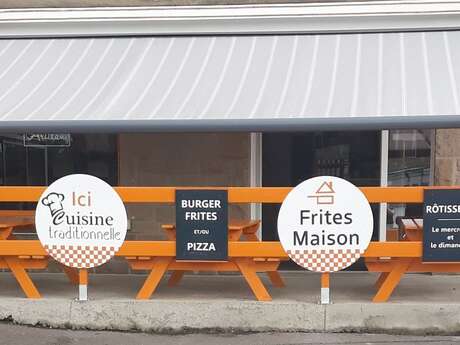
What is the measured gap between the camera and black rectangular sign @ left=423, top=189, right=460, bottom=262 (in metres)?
4.51

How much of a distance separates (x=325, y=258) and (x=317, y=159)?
2.30 metres

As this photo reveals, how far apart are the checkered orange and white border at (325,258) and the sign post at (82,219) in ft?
5.23

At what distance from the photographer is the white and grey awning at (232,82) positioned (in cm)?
480

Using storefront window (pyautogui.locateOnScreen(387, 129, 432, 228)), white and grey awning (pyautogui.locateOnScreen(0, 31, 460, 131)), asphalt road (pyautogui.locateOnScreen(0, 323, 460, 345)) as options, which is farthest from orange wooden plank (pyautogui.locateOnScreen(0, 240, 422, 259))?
storefront window (pyautogui.locateOnScreen(387, 129, 432, 228))

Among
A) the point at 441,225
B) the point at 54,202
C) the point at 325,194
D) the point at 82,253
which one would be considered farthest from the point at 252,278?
the point at 54,202

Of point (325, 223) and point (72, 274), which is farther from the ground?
point (325, 223)

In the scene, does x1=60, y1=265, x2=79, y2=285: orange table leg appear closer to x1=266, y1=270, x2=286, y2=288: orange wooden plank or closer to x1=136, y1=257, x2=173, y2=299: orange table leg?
x1=136, y1=257, x2=173, y2=299: orange table leg

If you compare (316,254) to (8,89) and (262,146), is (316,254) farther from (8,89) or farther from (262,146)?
(8,89)

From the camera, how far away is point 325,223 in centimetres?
459

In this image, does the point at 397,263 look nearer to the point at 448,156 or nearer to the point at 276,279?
the point at 276,279

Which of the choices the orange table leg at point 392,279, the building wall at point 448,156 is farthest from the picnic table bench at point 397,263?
the building wall at point 448,156

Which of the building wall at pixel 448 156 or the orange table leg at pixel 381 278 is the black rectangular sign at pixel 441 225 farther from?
the building wall at pixel 448 156

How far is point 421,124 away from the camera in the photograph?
457 centimetres

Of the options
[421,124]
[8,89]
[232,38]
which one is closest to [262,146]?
[232,38]
